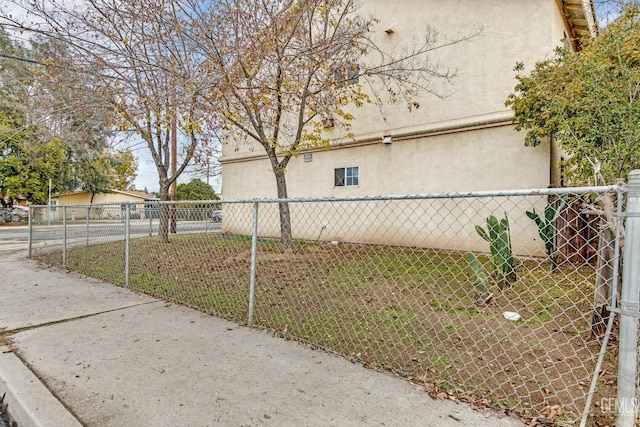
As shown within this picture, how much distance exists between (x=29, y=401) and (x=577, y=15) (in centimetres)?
1189

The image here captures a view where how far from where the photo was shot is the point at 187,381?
2531 millimetres

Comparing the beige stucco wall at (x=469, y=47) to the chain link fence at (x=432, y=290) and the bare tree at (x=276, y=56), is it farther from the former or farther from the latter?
the chain link fence at (x=432, y=290)

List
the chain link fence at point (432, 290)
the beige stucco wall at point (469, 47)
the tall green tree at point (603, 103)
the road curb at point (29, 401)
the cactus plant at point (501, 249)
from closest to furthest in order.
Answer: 1. the road curb at point (29, 401)
2. the chain link fence at point (432, 290)
3. the tall green tree at point (603, 103)
4. the cactus plant at point (501, 249)
5. the beige stucco wall at point (469, 47)

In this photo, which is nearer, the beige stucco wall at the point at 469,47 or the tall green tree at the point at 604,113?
the tall green tree at the point at 604,113

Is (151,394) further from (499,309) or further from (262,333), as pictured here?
(499,309)

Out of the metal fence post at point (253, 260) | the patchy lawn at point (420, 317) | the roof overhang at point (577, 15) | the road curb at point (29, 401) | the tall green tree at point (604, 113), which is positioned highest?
the roof overhang at point (577, 15)

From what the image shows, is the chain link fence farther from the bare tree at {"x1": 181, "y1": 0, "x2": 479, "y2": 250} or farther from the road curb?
the bare tree at {"x1": 181, "y1": 0, "x2": 479, "y2": 250}

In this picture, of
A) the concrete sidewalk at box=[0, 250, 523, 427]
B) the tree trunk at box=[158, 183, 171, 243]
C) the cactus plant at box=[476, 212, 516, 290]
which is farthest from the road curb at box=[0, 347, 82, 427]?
the cactus plant at box=[476, 212, 516, 290]

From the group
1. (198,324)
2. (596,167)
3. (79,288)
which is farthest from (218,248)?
(596,167)

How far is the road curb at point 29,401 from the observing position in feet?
6.80

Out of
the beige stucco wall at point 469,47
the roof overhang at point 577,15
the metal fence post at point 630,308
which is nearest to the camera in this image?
the metal fence post at point 630,308

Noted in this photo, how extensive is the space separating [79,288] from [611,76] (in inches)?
313

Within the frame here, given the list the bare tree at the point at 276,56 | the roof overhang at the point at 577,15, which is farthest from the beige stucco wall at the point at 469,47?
the roof overhang at the point at 577,15

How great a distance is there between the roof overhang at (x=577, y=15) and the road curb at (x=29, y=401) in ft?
33.1
